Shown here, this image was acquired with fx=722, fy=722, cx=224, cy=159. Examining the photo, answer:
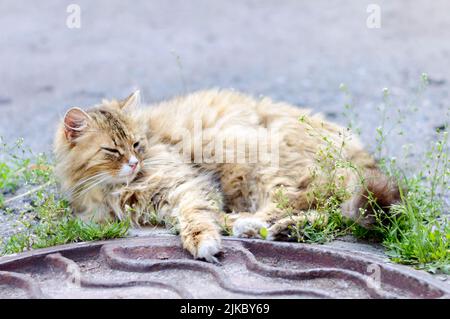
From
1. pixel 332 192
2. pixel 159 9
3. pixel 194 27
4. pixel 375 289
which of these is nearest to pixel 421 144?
pixel 332 192

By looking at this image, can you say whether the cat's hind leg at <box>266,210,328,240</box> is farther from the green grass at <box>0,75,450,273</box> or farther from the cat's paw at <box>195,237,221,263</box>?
the cat's paw at <box>195,237,221,263</box>

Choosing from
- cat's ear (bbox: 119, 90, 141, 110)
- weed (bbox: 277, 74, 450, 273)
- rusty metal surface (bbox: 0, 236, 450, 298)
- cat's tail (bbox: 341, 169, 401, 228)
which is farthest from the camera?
cat's ear (bbox: 119, 90, 141, 110)

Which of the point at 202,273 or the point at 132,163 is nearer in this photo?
the point at 202,273

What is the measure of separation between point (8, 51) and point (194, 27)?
2.45 m

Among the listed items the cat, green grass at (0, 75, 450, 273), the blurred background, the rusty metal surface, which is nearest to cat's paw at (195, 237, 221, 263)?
the rusty metal surface

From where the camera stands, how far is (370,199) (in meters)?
3.78

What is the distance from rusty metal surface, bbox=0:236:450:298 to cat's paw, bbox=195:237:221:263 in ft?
0.17

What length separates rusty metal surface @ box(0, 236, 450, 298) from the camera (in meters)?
3.14

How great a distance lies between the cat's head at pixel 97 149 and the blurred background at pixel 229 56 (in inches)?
79.9

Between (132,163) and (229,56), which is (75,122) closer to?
(132,163)

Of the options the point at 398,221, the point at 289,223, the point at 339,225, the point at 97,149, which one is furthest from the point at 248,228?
the point at 97,149

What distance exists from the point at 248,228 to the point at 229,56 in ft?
17.0
